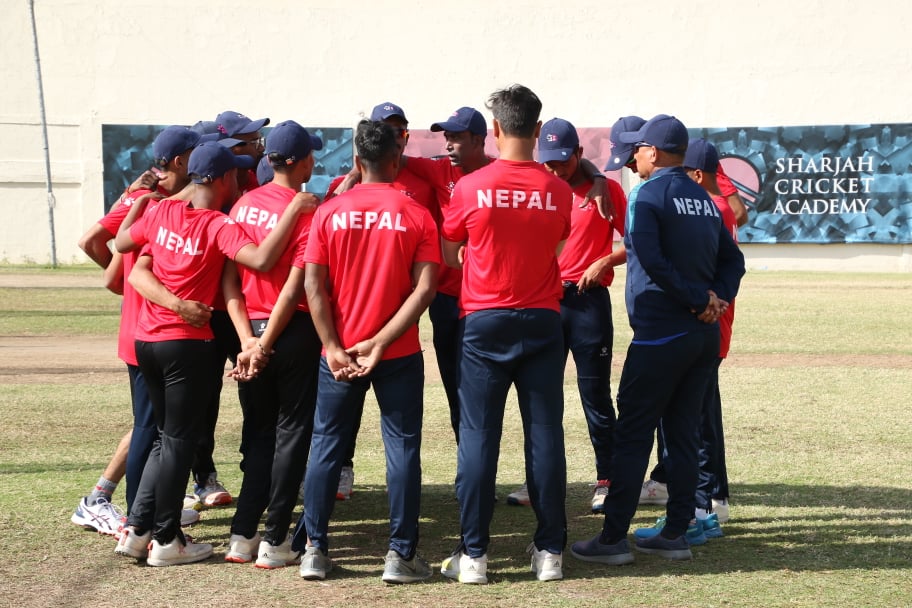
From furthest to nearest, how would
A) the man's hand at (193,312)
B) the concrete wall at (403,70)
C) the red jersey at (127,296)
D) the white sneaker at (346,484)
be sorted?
the concrete wall at (403,70) → the white sneaker at (346,484) → the red jersey at (127,296) → the man's hand at (193,312)

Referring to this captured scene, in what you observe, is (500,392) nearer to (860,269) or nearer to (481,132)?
(481,132)

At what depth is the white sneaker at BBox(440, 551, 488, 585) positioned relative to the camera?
5398mm

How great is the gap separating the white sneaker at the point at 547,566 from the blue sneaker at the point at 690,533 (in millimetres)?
776

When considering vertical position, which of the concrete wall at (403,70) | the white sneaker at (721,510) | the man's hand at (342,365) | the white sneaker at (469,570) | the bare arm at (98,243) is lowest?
the white sneaker at (721,510)

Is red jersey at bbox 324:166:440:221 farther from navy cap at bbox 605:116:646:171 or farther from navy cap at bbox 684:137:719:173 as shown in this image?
navy cap at bbox 684:137:719:173

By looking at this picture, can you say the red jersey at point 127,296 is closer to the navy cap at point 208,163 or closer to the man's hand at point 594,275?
the navy cap at point 208,163

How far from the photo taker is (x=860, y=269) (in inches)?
1387

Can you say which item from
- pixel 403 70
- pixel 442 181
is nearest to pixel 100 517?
pixel 442 181

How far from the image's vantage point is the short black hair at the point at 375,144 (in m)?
5.43

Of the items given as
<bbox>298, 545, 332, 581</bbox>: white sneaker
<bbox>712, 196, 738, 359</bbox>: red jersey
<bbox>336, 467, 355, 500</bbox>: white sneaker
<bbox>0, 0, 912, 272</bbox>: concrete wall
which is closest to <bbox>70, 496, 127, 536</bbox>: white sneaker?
<bbox>298, 545, 332, 581</bbox>: white sneaker

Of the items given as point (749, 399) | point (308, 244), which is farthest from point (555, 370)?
point (749, 399)

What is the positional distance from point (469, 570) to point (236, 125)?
3372mm

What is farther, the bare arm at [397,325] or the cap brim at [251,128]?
the cap brim at [251,128]

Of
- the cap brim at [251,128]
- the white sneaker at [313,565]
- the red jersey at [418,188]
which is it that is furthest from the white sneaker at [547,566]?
the cap brim at [251,128]
